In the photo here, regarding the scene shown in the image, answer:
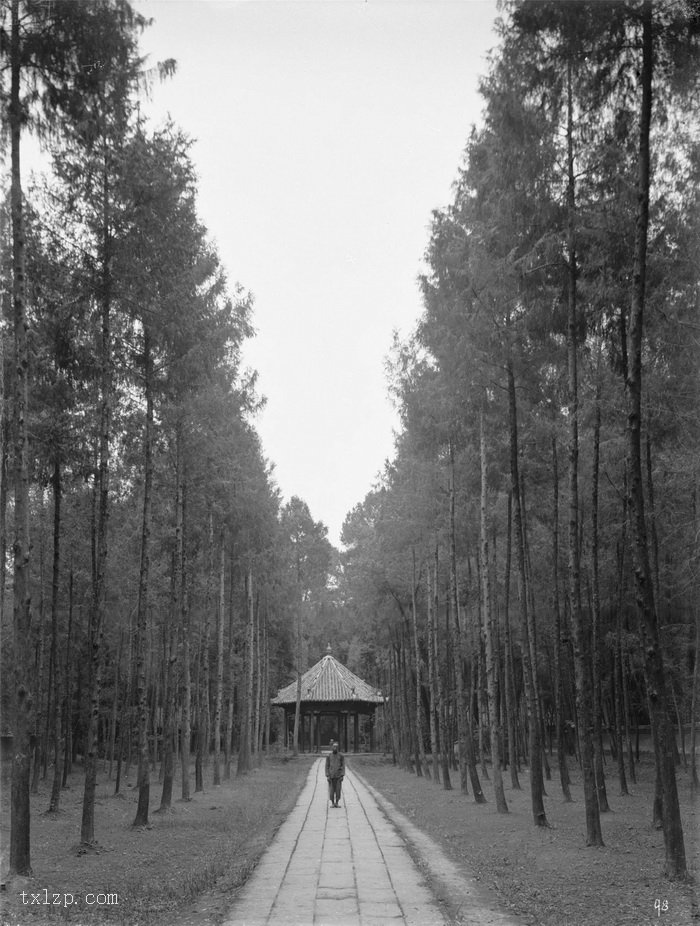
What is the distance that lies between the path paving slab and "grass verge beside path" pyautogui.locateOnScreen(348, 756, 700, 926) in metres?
0.61

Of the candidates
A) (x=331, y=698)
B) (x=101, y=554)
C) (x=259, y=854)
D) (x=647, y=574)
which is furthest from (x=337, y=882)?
(x=331, y=698)

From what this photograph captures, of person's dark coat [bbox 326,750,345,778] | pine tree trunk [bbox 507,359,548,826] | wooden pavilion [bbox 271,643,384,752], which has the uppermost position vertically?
pine tree trunk [bbox 507,359,548,826]

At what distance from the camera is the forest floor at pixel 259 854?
7672mm

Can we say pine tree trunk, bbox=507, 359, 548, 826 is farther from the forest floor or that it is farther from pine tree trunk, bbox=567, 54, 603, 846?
pine tree trunk, bbox=567, 54, 603, 846

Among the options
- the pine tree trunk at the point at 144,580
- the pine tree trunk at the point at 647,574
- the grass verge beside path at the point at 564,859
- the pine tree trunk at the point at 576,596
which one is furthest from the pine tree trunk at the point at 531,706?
the pine tree trunk at the point at 144,580

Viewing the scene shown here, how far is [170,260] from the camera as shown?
43.5 ft

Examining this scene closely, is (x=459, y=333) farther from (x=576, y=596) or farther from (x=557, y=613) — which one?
(x=557, y=613)

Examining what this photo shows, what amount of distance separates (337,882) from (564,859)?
363cm

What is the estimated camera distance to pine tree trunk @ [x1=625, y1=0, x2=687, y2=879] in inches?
354

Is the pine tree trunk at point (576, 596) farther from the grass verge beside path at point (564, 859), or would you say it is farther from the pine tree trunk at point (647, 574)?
the pine tree trunk at point (647, 574)

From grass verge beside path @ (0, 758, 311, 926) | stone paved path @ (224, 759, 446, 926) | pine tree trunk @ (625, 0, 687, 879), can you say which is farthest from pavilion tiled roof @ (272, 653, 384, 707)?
pine tree trunk @ (625, 0, 687, 879)

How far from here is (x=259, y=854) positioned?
1106 cm

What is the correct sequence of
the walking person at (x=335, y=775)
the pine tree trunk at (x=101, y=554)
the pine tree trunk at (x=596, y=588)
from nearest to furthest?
the pine tree trunk at (x=101, y=554) → the pine tree trunk at (x=596, y=588) → the walking person at (x=335, y=775)

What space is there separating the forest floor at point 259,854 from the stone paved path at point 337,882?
34 cm
